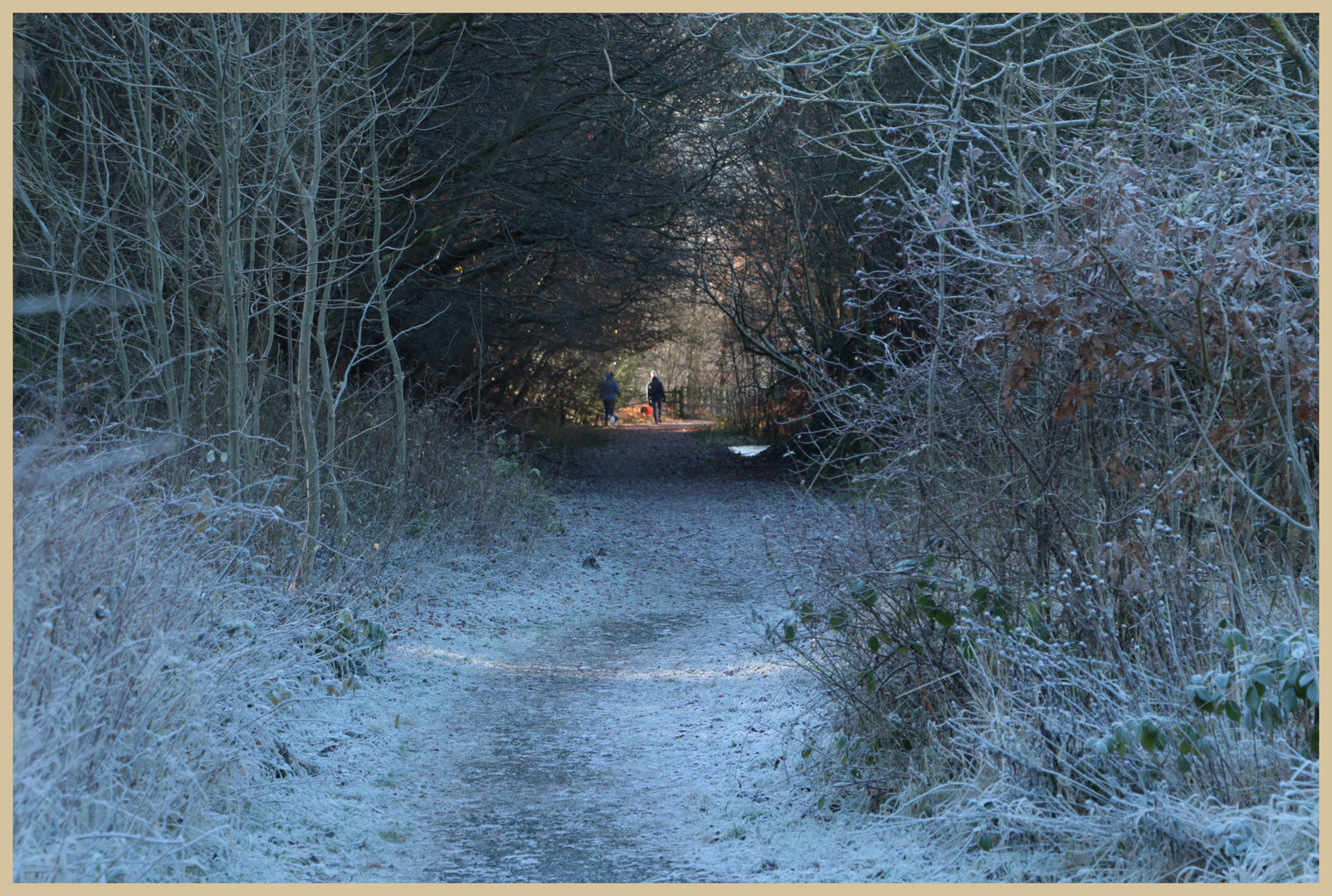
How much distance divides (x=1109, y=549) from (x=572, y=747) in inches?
115

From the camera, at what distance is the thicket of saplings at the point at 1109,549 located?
141 inches

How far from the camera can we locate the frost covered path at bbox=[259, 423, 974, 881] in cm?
427

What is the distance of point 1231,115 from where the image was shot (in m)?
6.82

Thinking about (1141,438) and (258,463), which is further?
(258,463)

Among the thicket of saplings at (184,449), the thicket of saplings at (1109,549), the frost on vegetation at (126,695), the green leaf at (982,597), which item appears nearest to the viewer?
the frost on vegetation at (126,695)

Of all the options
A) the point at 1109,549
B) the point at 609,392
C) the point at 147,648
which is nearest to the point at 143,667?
the point at 147,648

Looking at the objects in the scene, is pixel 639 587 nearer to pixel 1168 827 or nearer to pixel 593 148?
pixel 593 148

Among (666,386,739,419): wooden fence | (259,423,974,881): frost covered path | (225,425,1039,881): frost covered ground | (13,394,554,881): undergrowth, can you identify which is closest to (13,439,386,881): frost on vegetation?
(13,394,554,881): undergrowth

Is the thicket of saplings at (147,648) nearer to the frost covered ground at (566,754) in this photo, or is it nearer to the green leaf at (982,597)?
the frost covered ground at (566,754)

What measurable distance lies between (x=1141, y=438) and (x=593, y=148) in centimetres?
1009

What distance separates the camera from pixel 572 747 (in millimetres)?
5797

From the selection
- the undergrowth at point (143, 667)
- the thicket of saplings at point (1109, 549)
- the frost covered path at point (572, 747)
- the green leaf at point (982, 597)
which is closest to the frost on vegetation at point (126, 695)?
the undergrowth at point (143, 667)

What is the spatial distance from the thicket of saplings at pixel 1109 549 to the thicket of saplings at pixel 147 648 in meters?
2.67

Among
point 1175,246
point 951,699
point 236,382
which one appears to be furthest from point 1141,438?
point 236,382
